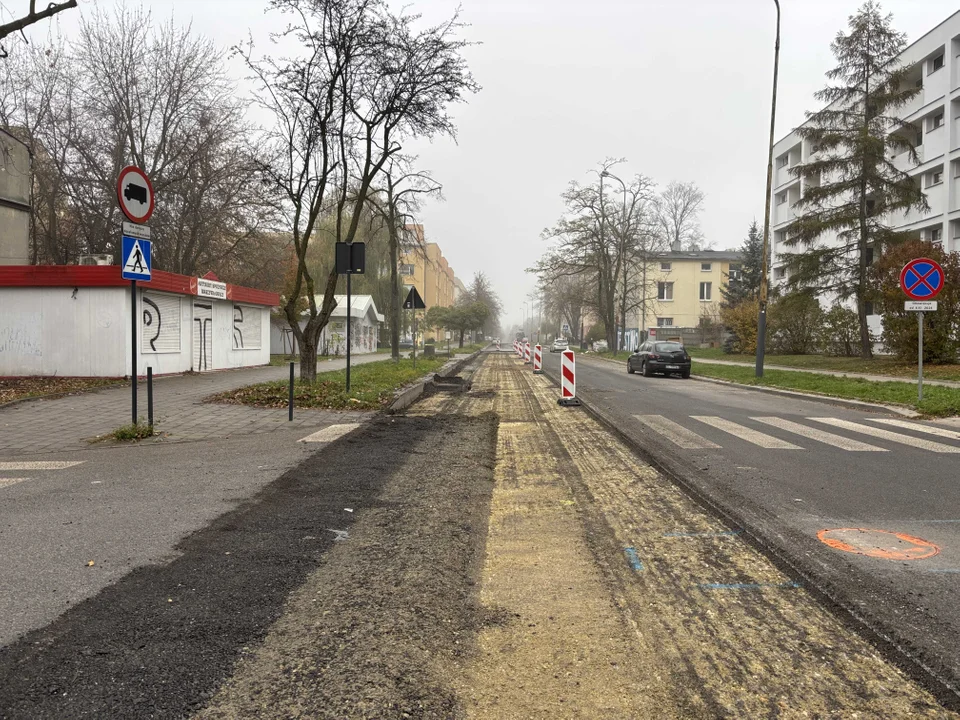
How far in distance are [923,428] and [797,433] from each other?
8.15 ft

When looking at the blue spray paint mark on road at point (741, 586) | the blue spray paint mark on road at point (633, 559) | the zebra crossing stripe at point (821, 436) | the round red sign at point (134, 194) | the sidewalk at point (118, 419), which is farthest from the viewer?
the sidewalk at point (118, 419)

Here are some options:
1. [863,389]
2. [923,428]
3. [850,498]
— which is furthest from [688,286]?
[850,498]

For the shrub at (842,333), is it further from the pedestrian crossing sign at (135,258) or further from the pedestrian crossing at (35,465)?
the pedestrian crossing at (35,465)

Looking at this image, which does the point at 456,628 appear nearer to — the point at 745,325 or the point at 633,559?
the point at 633,559

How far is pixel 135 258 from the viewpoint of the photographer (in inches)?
320

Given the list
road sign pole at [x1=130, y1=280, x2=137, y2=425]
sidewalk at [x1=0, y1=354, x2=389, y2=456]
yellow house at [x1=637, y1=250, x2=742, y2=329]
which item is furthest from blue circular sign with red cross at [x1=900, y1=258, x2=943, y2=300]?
yellow house at [x1=637, y1=250, x2=742, y2=329]

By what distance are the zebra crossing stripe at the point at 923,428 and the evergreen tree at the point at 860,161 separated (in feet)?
48.3

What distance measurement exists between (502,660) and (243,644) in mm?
1160

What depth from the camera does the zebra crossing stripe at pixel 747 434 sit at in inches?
333

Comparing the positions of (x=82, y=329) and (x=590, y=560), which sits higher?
(x=82, y=329)

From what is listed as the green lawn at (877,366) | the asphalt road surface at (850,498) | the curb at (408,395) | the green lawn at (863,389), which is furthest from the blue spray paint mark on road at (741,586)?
the green lawn at (877,366)

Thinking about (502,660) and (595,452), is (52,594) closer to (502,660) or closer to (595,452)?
(502,660)

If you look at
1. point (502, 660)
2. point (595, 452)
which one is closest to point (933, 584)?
point (502, 660)

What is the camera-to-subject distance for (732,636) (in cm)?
300
